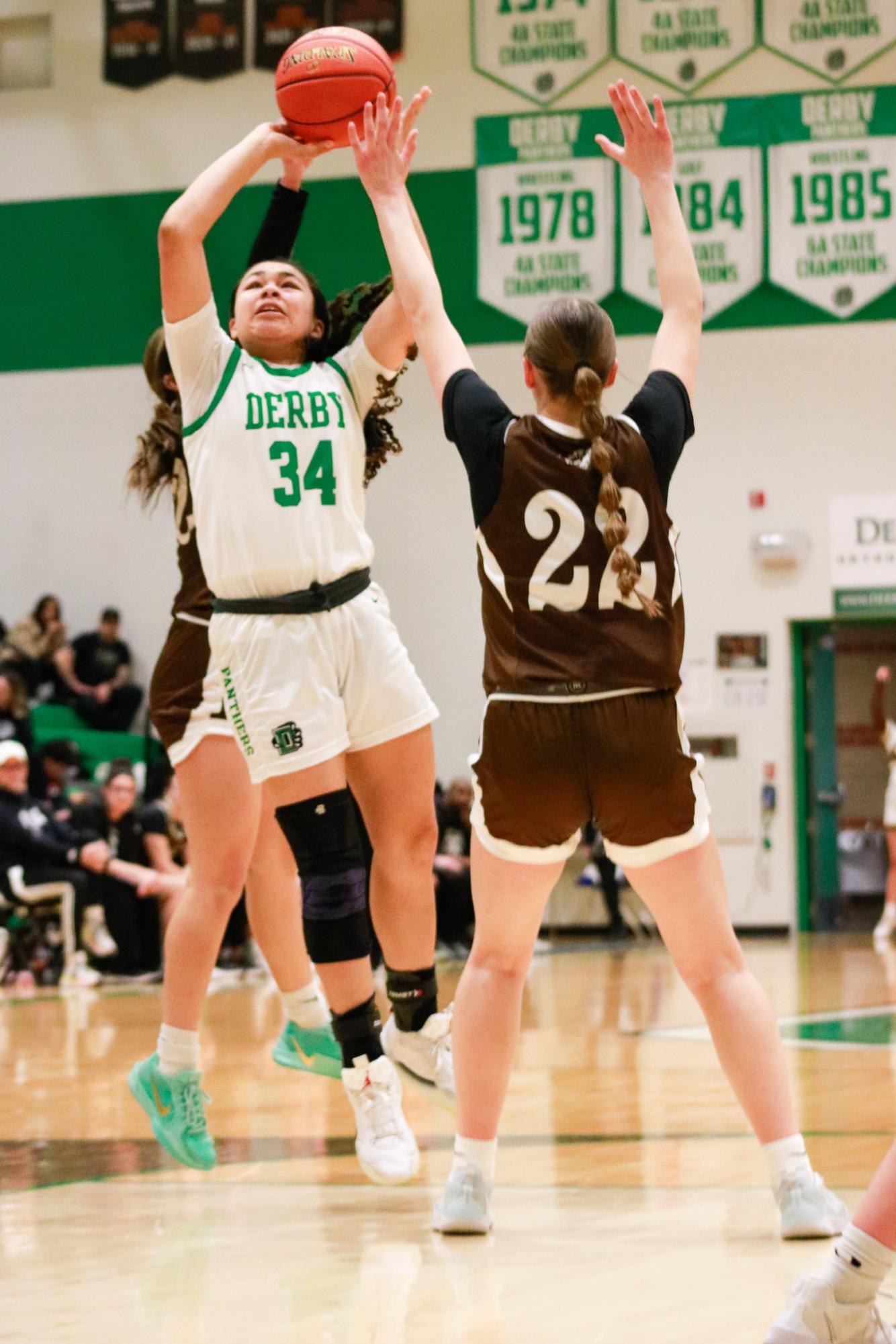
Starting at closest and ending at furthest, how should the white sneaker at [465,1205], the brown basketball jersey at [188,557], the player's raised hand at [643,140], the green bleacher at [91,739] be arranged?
the white sneaker at [465,1205] → the player's raised hand at [643,140] → the brown basketball jersey at [188,557] → the green bleacher at [91,739]

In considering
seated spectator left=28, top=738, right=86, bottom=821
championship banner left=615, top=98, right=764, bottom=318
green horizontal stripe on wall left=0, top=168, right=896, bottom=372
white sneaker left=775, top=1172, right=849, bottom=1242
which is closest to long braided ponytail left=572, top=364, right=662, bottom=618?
white sneaker left=775, top=1172, right=849, bottom=1242

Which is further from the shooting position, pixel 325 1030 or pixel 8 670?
pixel 8 670

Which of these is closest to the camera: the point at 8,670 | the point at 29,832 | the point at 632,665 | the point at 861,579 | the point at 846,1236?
the point at 846,1236

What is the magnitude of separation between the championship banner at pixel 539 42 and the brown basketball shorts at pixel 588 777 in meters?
13.2

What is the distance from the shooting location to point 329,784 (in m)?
3.48

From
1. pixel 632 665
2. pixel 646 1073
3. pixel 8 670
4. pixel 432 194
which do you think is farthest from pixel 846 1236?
pixel 432 194

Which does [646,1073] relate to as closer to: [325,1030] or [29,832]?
[325,1030]

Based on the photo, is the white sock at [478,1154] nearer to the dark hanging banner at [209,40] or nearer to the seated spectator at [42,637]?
the seated spectator at [42,637]

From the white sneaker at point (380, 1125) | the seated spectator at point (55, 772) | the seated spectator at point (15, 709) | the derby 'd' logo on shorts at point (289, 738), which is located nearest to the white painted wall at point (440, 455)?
the seated spectator at point (55, 772)

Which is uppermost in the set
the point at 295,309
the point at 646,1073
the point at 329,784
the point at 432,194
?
the point at 432,194

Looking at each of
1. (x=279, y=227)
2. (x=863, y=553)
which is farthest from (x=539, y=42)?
(x=279, y=227)

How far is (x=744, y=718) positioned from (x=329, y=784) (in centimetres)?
1197

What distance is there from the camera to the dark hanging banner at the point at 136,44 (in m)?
15.9

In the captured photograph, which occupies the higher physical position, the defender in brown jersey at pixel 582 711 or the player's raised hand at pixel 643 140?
the player's raised hand at pixel 643 140
